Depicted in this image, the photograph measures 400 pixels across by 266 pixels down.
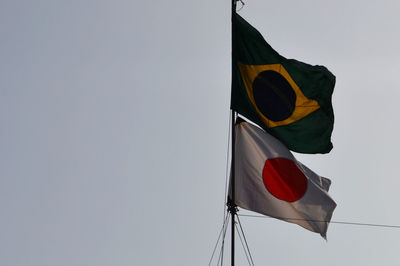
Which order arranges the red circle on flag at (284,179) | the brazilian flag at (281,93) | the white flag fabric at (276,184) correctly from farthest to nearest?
the brazilian flag at (281,93) < the red circle on flag at (284,179) < the white flag fabric at (276,184)

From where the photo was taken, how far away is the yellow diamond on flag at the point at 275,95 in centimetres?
1433

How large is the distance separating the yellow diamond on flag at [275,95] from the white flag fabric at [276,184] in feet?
1.68

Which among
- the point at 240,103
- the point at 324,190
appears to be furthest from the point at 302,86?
the point at 324,190

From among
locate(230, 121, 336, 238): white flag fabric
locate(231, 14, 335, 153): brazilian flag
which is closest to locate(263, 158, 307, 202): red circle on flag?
locate(230, 121, 336, 238): white flag fabric

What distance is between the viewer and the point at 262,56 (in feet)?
46.7

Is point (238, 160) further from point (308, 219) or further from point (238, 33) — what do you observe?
point (238, 33)

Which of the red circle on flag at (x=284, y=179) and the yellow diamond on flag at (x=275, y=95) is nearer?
the red circle on flag at (x=284, y=179)

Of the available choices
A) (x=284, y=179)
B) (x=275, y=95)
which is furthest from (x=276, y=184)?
(x=275, y=95)

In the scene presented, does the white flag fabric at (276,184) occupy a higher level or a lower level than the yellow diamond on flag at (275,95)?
lower

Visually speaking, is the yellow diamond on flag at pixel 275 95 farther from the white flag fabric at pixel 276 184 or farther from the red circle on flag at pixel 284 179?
the red circle on flag at pixel 284 179

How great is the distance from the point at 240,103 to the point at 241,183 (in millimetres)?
1949

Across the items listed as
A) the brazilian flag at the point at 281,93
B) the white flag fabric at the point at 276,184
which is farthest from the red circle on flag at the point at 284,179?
the brazilian flag at the point at 281,93

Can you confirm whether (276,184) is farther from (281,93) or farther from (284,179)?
(281,93)

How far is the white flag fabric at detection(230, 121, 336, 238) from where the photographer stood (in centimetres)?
1393
